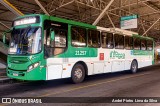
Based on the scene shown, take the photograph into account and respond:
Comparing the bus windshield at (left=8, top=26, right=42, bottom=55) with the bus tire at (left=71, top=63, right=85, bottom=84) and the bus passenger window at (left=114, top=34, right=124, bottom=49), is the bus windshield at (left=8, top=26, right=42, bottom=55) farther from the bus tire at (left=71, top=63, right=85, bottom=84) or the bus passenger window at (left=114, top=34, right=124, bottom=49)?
the bus passenger window at (left=114, top=34, right=124, bottom=49)

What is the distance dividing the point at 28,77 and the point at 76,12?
1765cm

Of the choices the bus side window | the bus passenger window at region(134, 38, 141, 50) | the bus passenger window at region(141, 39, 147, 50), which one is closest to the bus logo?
the bus passenger window at region(134, 38, 141, 50)

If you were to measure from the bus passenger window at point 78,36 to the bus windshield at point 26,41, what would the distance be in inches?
82.2

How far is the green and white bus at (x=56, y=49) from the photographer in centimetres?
822

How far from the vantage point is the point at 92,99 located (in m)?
6.82

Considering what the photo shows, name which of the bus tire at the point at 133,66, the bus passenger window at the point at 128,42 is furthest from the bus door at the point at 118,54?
the bus tire at the point at 133,66

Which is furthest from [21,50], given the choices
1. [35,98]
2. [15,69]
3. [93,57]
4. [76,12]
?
[76,12]

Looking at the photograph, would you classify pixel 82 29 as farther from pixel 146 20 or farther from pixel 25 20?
pixel 146 20

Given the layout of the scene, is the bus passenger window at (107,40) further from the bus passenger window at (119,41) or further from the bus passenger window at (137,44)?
the bus passenger window at (137,44)

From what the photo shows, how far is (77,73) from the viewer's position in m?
10.1

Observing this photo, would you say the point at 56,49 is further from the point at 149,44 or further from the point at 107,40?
the point at 149,44

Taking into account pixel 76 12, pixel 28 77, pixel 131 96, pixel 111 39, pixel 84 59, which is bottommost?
pixel 131 96

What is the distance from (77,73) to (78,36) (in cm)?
184

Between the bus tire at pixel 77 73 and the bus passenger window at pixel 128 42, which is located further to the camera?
the bus passenger window at pixel 128 42
